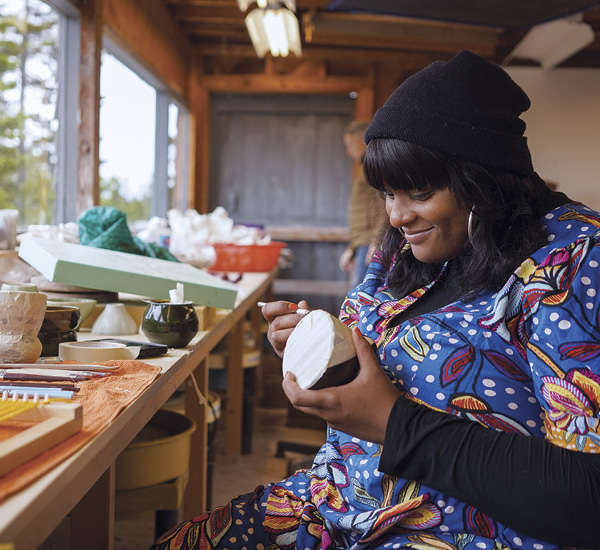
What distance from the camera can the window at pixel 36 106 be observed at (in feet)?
10.2

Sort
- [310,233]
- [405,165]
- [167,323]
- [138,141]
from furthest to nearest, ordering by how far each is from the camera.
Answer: [310,233] < [138,141] < [167,323] < [405,165]

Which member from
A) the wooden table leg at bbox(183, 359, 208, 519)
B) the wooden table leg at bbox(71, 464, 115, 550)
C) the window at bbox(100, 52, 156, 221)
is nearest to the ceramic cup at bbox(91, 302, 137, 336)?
the wooden table leg at bbox(183, 359, 208, 519)

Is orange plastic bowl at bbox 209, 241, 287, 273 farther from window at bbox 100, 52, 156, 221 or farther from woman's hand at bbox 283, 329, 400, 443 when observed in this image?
woman's hand at bbox 283, 329, 400, 443

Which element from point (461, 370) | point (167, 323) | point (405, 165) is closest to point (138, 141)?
point (167, 323)

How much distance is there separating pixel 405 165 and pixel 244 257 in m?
2.79

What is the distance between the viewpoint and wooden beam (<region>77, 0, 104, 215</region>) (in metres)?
3.72

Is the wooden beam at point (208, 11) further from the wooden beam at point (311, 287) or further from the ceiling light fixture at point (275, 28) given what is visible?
the wooden beam at point (311, 287)

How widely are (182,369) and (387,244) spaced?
53 centimetres

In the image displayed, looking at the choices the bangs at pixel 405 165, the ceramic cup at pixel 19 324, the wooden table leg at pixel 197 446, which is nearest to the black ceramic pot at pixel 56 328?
the ceramic cup at pixel 19 324

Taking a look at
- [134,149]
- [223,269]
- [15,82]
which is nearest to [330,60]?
[134,149]

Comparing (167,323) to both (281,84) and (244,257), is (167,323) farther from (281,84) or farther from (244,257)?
(281,84)

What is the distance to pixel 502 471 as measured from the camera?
982 millimetres

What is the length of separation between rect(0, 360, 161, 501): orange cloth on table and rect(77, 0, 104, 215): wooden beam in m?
2.59

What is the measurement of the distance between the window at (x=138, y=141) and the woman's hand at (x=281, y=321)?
3.00 m
